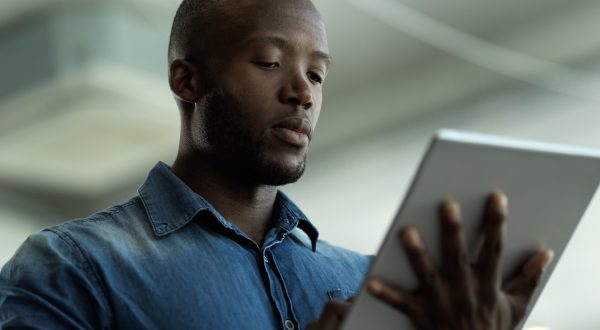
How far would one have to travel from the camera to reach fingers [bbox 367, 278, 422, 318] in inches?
40.6

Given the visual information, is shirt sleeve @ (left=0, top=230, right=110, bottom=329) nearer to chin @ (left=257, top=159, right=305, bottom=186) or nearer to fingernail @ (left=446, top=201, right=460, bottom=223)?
chin @ (left=257, top=159, right=305, bottom=186)

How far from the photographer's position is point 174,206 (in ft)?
4.45

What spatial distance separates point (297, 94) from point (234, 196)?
18 cm

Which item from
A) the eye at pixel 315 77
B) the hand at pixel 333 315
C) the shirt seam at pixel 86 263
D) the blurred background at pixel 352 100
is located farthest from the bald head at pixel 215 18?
the blurred background at pixel 352 100

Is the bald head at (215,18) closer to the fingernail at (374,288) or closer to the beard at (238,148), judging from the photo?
the beard at (238,148)

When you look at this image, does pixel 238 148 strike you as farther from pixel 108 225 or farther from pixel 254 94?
pixel 108 225

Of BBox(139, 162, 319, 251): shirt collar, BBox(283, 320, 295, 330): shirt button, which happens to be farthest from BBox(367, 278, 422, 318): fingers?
BBox(139, 162, 319, 251): shirt collar

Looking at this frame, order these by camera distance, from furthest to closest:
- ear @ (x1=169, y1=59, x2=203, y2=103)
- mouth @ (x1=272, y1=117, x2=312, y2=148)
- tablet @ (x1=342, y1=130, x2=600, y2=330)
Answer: ear @ (x1=169, y1=59, x2=203, y2=103) < mouth @ (x1=272, y1=117, x2=312, y2=148) < tablet @ (x1=342, y1=130, x2=600, y2=330)

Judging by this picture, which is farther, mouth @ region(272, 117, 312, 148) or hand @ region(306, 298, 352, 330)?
mouth @ region(272, 117, 312, 148)

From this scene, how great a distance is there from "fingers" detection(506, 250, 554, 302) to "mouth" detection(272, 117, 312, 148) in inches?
15.5

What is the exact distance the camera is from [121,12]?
530cm

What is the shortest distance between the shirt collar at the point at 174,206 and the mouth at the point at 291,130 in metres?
0.14

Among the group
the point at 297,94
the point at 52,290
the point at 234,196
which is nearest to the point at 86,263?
the point at 52,290

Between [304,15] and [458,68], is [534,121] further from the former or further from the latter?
[304,15]
